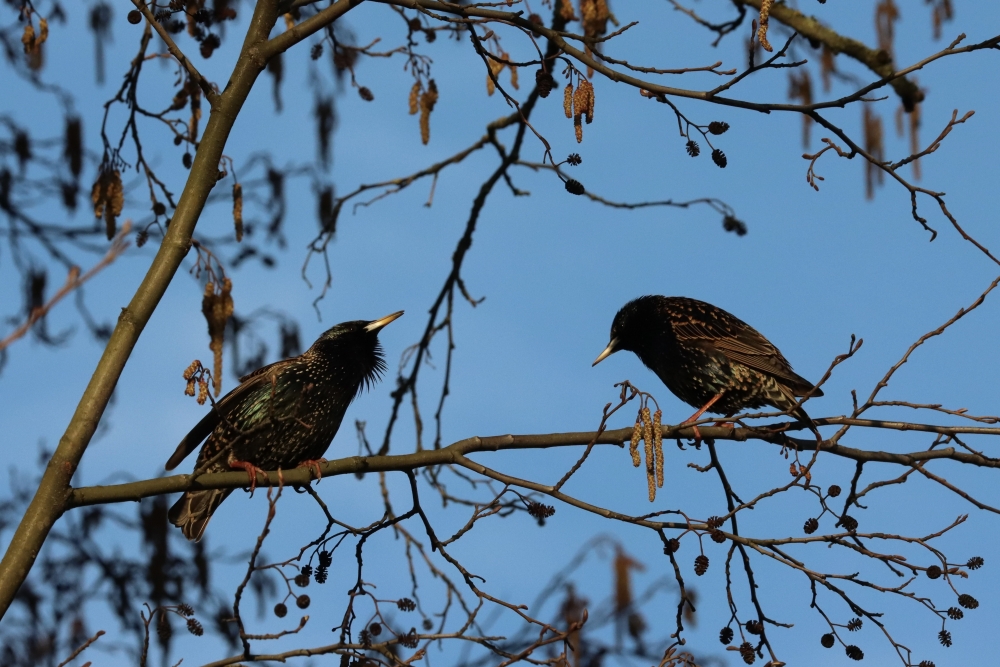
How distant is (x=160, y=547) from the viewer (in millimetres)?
6090

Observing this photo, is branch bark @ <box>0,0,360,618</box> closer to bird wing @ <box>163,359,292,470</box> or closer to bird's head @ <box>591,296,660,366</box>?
bird wing @ <box>163,359,292,470</box>

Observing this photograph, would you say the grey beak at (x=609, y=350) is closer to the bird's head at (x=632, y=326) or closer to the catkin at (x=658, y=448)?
the bird's head at (x=632, y=326)

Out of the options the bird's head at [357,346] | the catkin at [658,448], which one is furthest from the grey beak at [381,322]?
the catkin at [658,448]

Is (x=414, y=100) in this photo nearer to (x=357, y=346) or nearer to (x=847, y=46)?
(x=357, y=346)

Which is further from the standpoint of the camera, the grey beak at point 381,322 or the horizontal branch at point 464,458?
the grey beak at point 381,322

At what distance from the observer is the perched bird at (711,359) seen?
557 cm

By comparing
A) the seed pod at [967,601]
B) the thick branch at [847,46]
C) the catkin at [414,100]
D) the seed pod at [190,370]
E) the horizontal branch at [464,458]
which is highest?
the thick branch at [847,46]

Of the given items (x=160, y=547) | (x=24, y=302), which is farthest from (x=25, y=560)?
(x=24, y=302)

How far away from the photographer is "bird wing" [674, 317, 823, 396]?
5566mm

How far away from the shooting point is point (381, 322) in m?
6.09

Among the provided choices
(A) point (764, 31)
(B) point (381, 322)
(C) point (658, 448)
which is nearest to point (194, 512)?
(B) point (381, 322)

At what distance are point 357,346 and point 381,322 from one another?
228 millimetres

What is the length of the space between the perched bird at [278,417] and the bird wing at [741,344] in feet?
5.43

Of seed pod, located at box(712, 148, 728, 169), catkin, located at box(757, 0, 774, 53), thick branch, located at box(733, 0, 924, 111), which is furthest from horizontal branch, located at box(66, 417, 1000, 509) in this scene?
thick branch, located at box(733, 0, 924, 111)
